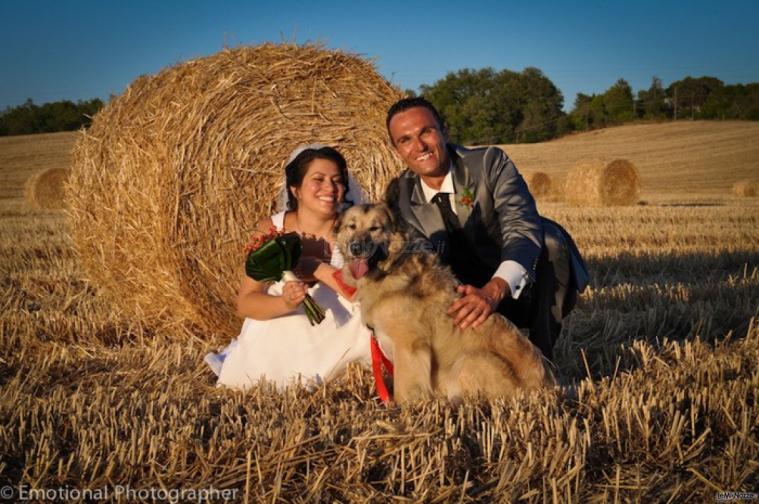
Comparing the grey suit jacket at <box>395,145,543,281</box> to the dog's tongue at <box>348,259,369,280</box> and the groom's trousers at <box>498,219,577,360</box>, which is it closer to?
the groom's trousers at <box>498,219,577,360</box>

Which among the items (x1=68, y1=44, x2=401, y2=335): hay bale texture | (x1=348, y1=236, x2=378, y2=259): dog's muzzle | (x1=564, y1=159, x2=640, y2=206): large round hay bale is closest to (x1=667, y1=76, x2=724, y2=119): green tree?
(x1=564, y1=159, x2=640, y2=206): large round hay bale

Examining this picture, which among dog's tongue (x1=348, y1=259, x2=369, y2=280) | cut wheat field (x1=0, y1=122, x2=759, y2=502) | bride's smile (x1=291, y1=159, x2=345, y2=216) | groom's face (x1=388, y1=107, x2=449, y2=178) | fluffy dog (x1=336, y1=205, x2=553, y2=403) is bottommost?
cut wheat field (x1=0, y1=122, x2=759, y2=502)

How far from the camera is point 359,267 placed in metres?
3.54

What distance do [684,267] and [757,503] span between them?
6244 millimetres

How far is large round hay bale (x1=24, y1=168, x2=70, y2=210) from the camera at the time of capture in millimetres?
16969

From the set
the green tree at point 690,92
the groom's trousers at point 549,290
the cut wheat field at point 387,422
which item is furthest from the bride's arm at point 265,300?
the green tree at point 690,92

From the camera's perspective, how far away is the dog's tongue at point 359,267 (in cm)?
353

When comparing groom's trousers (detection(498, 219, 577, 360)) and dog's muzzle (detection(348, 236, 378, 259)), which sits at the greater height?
dog's muzzle (detection(348, 236, 378, 259))

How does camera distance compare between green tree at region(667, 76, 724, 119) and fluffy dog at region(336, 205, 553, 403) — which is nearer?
fluffy dog at region(336, 205, 553, 403)

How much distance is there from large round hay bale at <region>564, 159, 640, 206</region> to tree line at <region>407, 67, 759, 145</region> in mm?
30489

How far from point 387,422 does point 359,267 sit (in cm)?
95

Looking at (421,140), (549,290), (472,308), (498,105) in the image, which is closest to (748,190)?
(549,290)

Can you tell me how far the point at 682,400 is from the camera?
326cm

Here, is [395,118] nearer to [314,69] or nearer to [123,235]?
[314,69]
